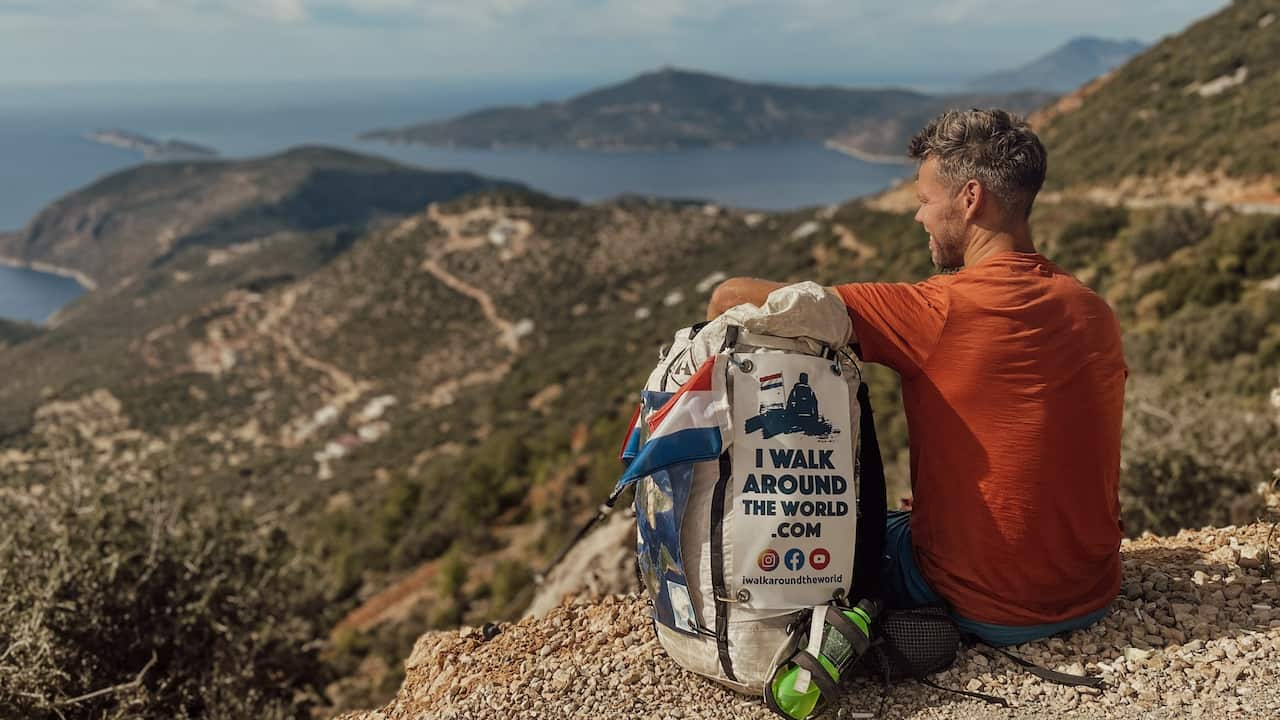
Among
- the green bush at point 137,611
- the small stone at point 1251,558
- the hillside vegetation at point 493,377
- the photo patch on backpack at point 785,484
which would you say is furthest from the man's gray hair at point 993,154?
the hillside vegetation at point 493,377

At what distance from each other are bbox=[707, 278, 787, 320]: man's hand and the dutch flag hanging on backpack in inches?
12.6

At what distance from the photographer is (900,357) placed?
258 cm

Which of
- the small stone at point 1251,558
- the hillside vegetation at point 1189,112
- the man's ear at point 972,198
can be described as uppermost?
the hillside vegetation at point 1189,112

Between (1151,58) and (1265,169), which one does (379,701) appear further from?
(1151,58)

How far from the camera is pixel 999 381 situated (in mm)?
2521

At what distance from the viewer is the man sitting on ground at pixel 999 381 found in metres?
2.51

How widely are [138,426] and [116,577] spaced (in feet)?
161

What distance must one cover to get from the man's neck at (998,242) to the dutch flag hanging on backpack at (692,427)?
0.94 m

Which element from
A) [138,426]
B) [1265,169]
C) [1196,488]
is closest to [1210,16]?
[1265,169]

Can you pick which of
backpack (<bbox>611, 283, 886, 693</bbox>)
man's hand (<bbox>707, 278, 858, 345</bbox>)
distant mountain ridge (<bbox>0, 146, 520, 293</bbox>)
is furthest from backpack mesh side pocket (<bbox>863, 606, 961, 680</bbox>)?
distant mountain ridge (<bbox>0, 146, 520, 293</bbox>)

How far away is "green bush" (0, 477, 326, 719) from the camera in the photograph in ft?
14.7

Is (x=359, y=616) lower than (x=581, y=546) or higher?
lower

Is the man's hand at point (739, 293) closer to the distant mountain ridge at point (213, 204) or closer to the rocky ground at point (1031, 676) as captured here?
the rocky ground at point (1031, 676)

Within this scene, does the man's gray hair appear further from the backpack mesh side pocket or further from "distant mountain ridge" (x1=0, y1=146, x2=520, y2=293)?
"distant mountain ridge" (x1=0, y1=146, x2=520, y2=293)
